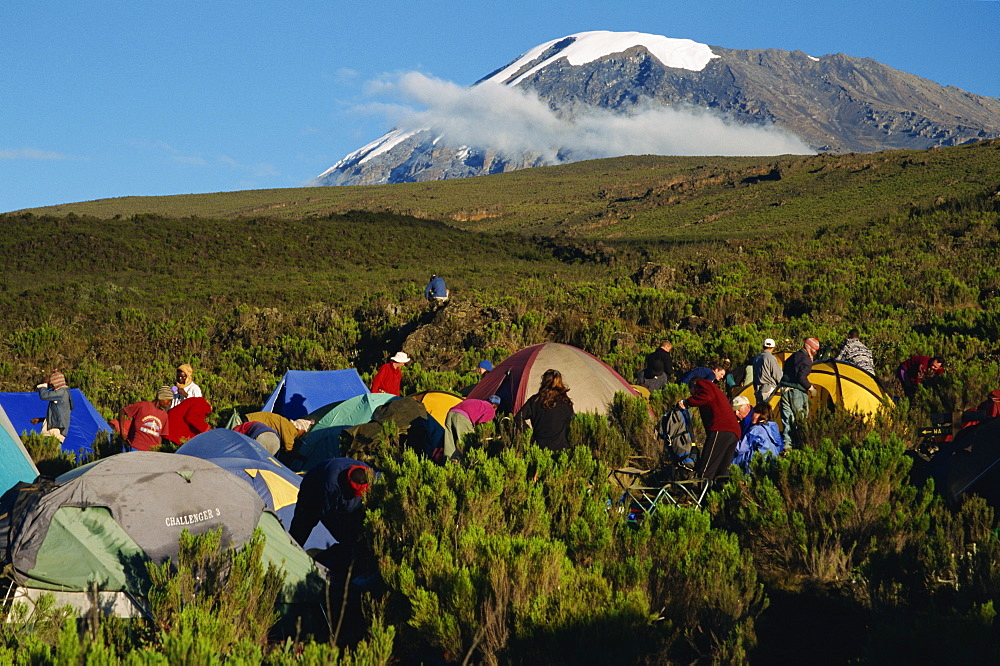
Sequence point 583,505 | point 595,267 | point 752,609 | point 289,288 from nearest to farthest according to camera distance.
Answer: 1. point 752,609
2. point 583,505
3. point 289,288
4. point 595,267

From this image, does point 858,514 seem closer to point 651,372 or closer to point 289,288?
point 651,372

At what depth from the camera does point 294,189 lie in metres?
89.9

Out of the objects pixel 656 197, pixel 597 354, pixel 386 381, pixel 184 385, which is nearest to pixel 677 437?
pixel 386 381

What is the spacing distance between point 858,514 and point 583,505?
175 centimetres

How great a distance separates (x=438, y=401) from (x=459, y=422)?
10.1 feet

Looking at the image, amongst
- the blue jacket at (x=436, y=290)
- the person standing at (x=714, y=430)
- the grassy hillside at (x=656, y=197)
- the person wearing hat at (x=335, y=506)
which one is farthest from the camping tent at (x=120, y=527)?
the grassy hillside at (x=656, y=197)

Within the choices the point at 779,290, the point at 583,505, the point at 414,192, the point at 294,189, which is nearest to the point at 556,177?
the point at 414,192

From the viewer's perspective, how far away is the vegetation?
3.94 metres

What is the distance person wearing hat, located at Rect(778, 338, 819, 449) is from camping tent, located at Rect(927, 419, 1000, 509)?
1975 mm

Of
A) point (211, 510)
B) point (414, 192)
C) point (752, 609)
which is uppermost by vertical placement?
point (414, 192)

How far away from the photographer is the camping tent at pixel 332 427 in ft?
32.4

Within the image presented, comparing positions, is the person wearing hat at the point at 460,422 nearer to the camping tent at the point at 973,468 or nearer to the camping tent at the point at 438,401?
the camping tent at the point at 438,401

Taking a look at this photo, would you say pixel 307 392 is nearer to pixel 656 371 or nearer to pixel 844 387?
pixel 656 371

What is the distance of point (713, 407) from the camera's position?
22.9 ft
